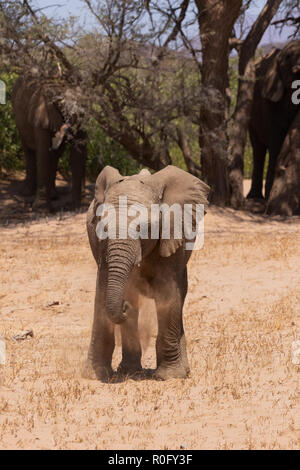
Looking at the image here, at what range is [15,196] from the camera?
16.2m

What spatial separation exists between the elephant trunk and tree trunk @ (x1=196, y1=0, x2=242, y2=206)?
907 centimetres

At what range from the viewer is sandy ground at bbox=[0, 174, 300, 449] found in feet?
15.8

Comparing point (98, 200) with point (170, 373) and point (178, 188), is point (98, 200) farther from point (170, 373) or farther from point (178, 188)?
point (170, 373)

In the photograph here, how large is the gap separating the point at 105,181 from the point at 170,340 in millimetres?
1377

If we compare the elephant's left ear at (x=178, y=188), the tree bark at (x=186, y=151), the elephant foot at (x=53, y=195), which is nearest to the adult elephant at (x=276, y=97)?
the tree bark at (x=186, y=151)

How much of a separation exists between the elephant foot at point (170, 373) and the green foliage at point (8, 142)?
12.9 metres

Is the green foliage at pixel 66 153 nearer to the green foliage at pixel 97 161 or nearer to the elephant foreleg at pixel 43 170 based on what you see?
the green foliage at pixel 97 161

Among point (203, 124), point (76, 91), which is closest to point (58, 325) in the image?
point (76, 91)

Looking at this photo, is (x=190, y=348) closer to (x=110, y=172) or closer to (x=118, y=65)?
(x=110, y=172)

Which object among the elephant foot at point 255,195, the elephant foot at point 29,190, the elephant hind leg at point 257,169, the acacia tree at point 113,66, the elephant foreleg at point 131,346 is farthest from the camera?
the elephant hind leg at point 257,169

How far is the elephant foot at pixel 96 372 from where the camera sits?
20.2 feet

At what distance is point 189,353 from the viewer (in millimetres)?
7148

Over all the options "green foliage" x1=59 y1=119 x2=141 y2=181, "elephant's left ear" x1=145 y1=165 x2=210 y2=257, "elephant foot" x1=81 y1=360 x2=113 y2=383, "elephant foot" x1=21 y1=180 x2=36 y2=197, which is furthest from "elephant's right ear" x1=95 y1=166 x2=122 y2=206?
"green foliage" x1=59 y1=119 x2=141 y2=181

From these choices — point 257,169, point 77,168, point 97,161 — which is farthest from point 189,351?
point 97,161
